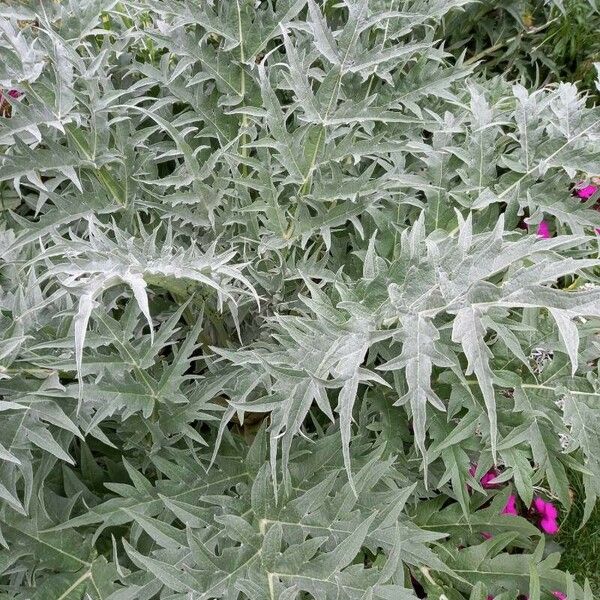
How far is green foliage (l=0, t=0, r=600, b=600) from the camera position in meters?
0.74

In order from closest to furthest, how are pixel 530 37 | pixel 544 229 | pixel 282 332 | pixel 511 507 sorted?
pixel 282 332 < pixel 511 507 < pixel 544 229 < pixel 530 37

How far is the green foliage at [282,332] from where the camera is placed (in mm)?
743

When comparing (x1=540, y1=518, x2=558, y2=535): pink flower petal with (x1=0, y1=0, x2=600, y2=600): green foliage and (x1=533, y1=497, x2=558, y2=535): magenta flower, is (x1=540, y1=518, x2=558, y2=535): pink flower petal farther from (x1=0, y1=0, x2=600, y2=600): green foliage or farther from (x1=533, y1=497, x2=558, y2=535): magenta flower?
(x1=0, y1=0, x2=600, y2=600): green foliage

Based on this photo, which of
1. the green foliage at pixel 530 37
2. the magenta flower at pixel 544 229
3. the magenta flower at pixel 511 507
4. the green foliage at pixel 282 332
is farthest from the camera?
the green foliage at pixel 530 37

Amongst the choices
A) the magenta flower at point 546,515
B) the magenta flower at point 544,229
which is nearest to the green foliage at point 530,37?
the magenta flower at point 544,229

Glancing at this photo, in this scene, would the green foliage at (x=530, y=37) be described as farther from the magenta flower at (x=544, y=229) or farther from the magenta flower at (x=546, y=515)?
the magenta flower at (x=546, y=515)

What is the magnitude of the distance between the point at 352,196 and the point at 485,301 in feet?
1.16

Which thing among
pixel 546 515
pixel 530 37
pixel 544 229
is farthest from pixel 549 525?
pixel 530 37

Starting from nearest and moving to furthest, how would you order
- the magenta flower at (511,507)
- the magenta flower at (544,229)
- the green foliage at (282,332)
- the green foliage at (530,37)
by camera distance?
the green foliage at (282,332)
the magenta flower at (511,507)
the magenta flower at (544,229)
the green foliage at (530,37)

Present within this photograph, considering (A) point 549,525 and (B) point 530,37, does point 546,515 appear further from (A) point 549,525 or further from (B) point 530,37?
(B) point 530,37

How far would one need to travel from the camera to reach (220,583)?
0.78 meters

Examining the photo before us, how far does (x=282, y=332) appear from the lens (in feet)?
3.11

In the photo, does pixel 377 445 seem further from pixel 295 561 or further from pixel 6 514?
pixel 6 514

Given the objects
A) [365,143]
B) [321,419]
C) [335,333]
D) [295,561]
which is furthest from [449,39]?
[295,561]
